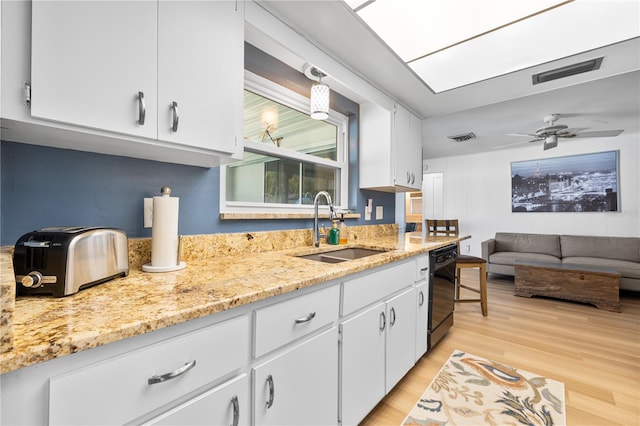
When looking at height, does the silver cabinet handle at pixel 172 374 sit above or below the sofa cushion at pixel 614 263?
above

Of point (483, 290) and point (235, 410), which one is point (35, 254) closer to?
point (235, 410)

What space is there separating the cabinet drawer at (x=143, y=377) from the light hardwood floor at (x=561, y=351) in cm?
115

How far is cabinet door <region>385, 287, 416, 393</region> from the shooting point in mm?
1570

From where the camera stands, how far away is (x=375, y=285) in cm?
143

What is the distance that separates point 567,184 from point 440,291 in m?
4.52

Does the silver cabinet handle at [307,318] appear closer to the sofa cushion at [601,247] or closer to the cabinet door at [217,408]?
the cabinet door at [217,408]

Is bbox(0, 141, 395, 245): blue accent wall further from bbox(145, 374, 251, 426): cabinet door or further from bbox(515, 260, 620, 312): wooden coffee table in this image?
bbox(515, 260, 620, 312): wooden coffee table

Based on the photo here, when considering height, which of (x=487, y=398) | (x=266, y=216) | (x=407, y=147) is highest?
(x=407, y=147)

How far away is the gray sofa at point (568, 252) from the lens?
3.81 m

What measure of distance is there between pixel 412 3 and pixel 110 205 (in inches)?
68.7

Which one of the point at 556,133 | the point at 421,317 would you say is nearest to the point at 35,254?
the point at 421,317

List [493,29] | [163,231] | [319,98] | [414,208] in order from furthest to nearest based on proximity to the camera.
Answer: [414,208] < [319,98] < [493,29] < [163,231]

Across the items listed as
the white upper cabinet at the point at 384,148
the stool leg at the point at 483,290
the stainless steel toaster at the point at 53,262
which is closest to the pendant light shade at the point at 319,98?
the white upper cabinet at the point at 384,148

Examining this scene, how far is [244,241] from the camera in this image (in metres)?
1.57
